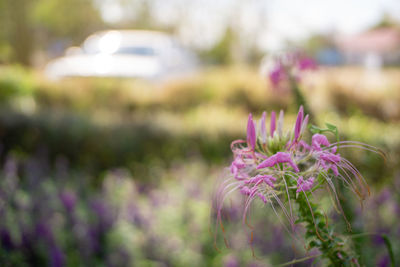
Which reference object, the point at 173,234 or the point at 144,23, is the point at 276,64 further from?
the point at 144,23

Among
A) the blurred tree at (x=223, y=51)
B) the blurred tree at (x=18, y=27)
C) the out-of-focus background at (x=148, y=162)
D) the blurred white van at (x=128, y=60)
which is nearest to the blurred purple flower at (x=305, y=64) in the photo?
the out-of-focus background at (x=148, y=162)

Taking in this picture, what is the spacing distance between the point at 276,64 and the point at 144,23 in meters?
39.7

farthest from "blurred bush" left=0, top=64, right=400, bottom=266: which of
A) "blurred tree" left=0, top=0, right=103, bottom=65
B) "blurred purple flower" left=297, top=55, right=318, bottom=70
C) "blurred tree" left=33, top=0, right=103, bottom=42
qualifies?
"blurred tree" left=33, top=0, right=103, bottom=42

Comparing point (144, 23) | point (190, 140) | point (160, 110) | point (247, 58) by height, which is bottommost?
point (190, 140)

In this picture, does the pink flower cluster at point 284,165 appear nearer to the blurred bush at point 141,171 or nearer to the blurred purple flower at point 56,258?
the blurred bush at point 141,171

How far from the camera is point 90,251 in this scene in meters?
2.60

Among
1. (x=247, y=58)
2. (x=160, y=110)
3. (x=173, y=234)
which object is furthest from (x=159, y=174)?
(x=247, y=58)

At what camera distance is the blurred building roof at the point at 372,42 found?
167 ft

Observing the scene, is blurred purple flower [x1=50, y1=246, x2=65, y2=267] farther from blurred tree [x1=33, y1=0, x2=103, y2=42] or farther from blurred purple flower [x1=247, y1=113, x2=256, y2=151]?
blurred tree [x1=33, y1=0, x2=103, y2=42]

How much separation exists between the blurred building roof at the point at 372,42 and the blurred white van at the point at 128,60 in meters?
40.9

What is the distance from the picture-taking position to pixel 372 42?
177ft

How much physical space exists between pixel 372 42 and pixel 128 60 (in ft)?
160

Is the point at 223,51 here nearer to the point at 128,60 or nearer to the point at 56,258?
the point at 128,60

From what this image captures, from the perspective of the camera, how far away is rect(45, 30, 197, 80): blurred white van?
43.4 ft
